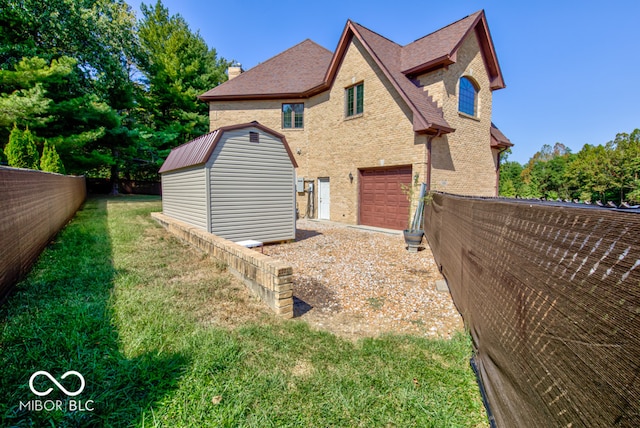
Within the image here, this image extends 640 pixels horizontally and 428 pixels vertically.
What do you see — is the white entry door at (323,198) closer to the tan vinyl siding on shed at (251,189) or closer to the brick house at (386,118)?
the brick house at (386,118)

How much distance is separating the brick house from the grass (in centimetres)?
861

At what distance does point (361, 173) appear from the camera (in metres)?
12.8

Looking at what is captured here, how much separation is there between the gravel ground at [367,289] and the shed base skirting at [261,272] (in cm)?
40

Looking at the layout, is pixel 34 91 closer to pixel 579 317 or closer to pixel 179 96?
pixel 179 96

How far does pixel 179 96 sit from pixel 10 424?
26.3 m

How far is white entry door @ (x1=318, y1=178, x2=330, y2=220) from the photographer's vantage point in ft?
48.6

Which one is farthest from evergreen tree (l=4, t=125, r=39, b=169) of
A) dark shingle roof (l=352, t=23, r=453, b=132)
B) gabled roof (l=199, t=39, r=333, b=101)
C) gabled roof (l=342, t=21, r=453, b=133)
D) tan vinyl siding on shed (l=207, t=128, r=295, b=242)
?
dark shingle roof (l=352, t=23, r=453, b=132)

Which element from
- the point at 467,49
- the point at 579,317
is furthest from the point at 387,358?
the point at 467,49

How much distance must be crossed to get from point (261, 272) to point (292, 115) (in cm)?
1354

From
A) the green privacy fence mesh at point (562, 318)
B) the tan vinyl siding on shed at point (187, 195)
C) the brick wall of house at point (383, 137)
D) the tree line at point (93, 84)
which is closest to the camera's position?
the green privacy fence mesh at point (562, 318)

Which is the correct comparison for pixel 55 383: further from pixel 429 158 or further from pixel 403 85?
pixel 403 85

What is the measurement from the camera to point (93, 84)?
763 inches

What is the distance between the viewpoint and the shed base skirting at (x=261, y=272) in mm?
3732

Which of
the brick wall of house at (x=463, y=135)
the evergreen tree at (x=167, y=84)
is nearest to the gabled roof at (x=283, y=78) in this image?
the brick wall of house at (x=463, y=135)
